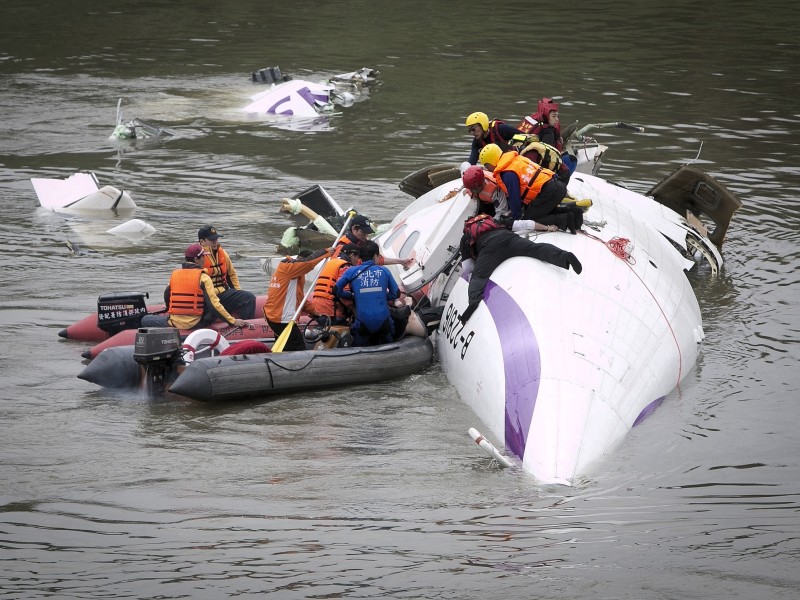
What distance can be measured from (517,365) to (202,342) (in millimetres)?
3186

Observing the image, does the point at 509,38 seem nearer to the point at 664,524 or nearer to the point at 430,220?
the point at 430,220

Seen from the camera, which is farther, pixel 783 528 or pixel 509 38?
pixel 509 38

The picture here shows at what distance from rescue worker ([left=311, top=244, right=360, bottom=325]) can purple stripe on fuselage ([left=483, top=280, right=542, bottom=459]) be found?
1.74 meters

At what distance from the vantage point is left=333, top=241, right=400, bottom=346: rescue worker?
10.5 meters

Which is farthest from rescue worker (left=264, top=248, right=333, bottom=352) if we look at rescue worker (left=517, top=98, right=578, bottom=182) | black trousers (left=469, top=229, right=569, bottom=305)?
rescue worker (left=517, top=98, right=578, bottom=182)

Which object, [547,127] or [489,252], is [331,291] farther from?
[547,127]

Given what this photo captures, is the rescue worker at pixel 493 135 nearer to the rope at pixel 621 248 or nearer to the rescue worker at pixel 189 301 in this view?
the rope at pixel 621 248

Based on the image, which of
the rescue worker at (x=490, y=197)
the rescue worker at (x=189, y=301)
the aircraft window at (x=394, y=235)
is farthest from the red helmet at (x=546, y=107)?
the rescue worker at (x=189, y=301)

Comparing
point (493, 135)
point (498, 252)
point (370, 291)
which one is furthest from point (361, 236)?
point (493, 135)

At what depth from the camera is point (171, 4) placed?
35375mm

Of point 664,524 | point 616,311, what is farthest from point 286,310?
point 664,524

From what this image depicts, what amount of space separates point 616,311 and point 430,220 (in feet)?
11.1

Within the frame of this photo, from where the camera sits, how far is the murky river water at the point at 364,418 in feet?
22.3

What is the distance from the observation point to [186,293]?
11047mm
